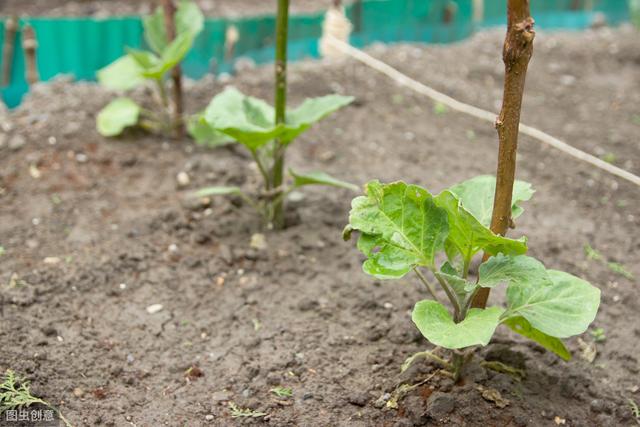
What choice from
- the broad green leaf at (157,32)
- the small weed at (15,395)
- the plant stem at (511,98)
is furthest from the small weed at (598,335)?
the broad green leaf at (157,32)

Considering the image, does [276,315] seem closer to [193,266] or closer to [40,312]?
[193,266]

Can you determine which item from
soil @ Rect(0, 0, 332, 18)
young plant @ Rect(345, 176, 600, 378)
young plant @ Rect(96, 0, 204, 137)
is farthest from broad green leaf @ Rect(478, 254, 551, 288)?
soil @ Rect(0, 0, 332, 18)

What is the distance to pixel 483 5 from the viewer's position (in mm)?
5855

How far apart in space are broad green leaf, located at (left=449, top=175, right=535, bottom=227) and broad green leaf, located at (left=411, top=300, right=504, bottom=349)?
0.89 feet

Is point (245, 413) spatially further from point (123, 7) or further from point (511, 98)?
point (123, 7)

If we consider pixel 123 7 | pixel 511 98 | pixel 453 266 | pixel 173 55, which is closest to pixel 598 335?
pixel 453 266

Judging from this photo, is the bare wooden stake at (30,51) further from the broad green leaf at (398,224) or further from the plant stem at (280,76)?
the broad green leaf at (398,224)

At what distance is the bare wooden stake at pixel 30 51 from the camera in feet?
12.8

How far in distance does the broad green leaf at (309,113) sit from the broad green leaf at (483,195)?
26.4 inches

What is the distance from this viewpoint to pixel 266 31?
4.93 m

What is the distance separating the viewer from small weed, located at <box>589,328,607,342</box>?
224 cm

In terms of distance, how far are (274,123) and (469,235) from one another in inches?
43.5

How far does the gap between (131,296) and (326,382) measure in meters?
0.78

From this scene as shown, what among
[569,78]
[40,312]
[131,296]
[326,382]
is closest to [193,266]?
[131,296]
